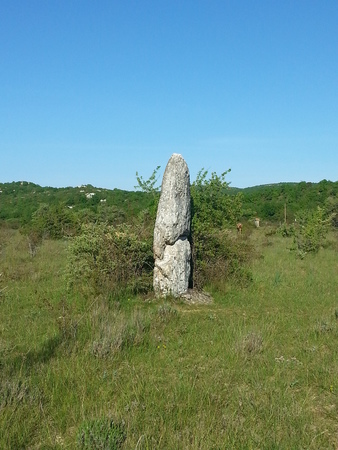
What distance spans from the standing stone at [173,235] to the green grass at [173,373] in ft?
1.99

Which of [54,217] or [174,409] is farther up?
[54,217]

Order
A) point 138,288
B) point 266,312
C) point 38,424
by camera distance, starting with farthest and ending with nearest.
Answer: point 138,288 < point 266,312 < point 38,424

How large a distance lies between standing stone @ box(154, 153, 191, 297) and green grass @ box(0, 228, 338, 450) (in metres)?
0.61

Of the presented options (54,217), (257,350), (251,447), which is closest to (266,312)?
(257,350)

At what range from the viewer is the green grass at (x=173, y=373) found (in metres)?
3.72

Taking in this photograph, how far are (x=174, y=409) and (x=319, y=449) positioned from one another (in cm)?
139

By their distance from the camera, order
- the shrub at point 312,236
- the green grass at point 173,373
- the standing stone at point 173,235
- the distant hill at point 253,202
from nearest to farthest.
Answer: the green grass at point 173,373, the standing stone at point 173,235, the shrub at point 312,236, the distant hill at point 253,202

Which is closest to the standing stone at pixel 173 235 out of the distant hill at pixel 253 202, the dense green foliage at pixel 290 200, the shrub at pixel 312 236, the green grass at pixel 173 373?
the green grass at pixel 173 373

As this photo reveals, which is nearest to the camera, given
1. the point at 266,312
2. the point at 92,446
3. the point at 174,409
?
the point at 92,446

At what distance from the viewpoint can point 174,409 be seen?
4.10m

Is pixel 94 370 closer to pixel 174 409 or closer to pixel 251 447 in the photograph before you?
pixel 174 409

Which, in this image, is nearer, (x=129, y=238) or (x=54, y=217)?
(x=129, y=238)

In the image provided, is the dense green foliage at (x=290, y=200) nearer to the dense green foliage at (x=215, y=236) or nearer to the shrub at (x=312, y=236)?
the shrub at (x=312, y=236)

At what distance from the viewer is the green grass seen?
3.72 metres
